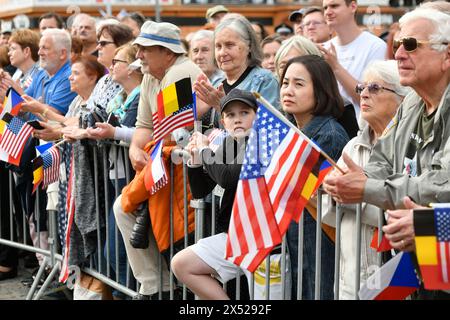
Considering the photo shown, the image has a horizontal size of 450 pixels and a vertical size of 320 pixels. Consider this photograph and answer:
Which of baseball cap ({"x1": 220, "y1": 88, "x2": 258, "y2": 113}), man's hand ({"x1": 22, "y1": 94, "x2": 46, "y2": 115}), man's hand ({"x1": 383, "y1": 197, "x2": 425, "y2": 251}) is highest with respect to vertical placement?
man's hand ({"x1": 22, "y1": 94, "x2": 46, "y2": 115})

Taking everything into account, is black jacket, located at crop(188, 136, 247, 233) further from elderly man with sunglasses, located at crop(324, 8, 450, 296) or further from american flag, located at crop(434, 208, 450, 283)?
american flag, located at crop(434, 208, 450, 283)

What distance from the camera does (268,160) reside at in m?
4.39

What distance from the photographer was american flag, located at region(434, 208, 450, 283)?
3.67 metres

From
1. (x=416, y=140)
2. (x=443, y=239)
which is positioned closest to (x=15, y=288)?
(x=416, y=140)

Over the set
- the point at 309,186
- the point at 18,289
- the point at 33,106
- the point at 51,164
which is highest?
the point at 33,106

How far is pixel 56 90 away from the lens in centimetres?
878

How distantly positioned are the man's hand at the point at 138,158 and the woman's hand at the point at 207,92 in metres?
0.68

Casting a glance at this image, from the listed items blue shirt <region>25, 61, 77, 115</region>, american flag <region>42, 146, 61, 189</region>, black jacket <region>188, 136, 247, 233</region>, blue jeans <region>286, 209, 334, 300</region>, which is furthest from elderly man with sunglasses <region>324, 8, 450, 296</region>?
blue shirt <region>25, 61, 77, 115</region>

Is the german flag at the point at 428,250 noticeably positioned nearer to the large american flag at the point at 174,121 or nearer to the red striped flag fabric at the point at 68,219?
the large american flag at the point at 174,121

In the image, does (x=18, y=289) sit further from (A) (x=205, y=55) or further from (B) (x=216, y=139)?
(B) (x=216, y=139)

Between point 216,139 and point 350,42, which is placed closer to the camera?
point 216,139

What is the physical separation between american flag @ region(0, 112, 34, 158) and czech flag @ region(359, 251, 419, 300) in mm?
4663

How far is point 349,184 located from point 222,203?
1.49 m

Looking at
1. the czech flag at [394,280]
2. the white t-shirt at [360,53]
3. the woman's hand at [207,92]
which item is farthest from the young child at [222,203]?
the white t-shirt at [360,53]
